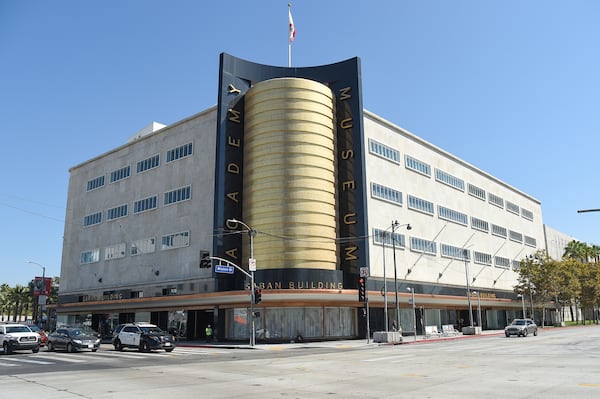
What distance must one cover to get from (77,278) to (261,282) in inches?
1509

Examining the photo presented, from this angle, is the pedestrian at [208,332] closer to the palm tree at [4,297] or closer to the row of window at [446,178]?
the row of window at [446,178]

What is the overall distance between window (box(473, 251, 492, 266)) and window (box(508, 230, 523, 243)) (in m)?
11.7

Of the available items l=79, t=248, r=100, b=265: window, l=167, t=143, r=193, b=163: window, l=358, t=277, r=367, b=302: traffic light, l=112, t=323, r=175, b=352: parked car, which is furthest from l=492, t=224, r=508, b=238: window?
l=112, t=323, r=175, b=352: parked car

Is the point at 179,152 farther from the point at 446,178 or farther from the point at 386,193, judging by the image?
the point at 446,178

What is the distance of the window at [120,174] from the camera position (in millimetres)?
67869

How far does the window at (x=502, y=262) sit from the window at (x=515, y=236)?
5.12 m

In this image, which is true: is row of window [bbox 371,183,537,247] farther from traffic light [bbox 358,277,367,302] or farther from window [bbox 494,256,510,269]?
traffic light [bbox 358,277,367,302]

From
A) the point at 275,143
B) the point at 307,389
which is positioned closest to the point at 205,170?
the point at 275,143

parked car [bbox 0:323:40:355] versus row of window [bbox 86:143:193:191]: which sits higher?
row of window [bbox 86:143:193:191]

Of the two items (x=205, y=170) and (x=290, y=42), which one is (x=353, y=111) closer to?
(x=290, y=42)

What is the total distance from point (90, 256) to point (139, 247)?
43.0ft

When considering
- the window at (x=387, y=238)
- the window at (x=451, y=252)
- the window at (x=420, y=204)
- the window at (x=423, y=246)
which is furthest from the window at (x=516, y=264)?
the window at (x=387, y=238)

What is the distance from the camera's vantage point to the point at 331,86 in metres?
58.9

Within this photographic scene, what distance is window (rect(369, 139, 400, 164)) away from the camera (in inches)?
2306
